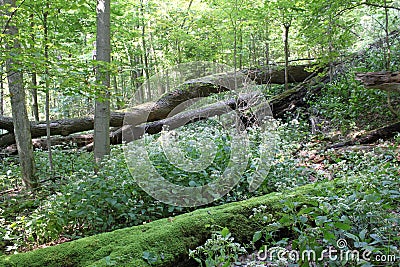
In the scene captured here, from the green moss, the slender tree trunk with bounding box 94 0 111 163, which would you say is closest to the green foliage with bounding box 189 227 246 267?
the green moss

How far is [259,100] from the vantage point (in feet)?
29.5

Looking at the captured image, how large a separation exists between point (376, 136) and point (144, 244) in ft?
17.6

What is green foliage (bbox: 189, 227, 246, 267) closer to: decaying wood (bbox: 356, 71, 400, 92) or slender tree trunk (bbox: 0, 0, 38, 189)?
slender tree trunk (bbox: 0, 0, 38, 189)

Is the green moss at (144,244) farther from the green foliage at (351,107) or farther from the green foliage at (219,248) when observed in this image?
the green foliage at (351,107)

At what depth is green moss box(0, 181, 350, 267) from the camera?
101 inches

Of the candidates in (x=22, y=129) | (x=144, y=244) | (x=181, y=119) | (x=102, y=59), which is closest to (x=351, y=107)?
(x=181, y=119)

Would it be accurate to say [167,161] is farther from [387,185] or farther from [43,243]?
[387,185]

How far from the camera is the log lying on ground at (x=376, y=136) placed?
20.2 ft

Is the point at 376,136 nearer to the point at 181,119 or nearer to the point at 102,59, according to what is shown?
the point at 181,119

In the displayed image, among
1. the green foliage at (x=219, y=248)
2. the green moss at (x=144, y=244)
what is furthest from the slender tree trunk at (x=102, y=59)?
the green foliage at (x=219, y=248)

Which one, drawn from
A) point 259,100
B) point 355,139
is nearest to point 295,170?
point 355,139

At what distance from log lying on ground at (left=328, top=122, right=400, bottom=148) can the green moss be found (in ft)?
12.5

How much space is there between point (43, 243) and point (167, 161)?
6.01ft

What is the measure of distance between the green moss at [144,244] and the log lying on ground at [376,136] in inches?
150
